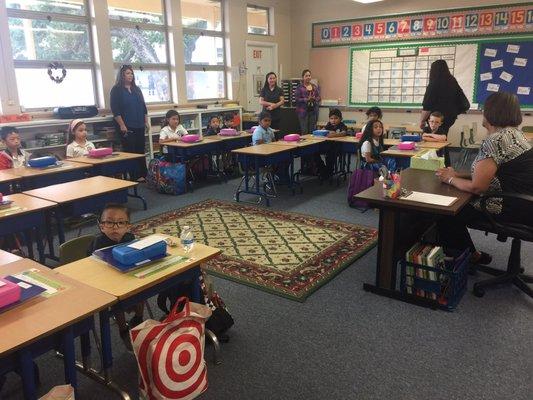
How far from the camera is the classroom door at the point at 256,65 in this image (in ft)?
29.7

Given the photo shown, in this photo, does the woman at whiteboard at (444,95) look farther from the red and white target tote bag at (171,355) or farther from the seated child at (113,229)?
the red and white target tote bag at (171,355)

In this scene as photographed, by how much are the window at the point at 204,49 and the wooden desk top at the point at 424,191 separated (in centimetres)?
564

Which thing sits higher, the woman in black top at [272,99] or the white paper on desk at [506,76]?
the white paper on desk at [506,76]

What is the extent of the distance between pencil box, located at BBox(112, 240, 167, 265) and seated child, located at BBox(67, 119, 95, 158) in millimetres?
3569

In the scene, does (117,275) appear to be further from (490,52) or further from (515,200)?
(490,52)

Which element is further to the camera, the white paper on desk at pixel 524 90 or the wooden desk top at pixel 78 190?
the white paper on desk at pixel 524 90

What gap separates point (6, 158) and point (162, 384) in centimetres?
367

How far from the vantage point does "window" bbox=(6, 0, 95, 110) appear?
230 inches

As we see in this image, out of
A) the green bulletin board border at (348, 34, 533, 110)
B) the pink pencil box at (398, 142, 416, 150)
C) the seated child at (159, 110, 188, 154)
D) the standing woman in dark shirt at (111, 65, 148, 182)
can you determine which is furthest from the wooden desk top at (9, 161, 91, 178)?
the green bulletin board border at (348, 34, 533, 110)

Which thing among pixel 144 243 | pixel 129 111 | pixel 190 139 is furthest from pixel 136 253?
pixel 129 111

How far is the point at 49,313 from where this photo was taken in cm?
156

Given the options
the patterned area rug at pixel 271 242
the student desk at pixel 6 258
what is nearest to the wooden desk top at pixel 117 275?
the student desk at pixel 6 258

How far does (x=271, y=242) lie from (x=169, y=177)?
237 centimetres

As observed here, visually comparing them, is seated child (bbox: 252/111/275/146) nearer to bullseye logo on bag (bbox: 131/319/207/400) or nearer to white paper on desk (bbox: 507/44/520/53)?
white paper on desk (bbox: 507/44/520/53)
